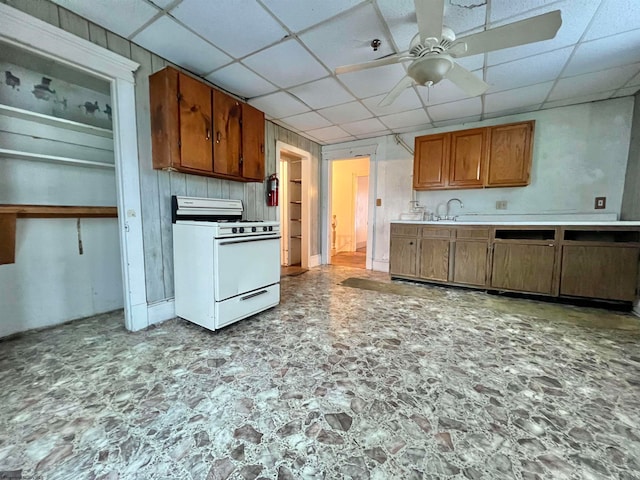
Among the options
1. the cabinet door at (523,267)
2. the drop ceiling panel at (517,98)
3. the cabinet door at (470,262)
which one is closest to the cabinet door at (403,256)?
the cabinet door at (470,262)

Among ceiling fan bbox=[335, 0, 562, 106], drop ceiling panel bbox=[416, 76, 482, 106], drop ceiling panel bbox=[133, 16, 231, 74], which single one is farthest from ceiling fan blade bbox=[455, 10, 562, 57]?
drop ceiling panel bbox=[133, 16, 231, 74]

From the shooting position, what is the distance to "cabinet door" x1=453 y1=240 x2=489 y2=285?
3.36 meters

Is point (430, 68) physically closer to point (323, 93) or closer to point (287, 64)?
point (287, 64)

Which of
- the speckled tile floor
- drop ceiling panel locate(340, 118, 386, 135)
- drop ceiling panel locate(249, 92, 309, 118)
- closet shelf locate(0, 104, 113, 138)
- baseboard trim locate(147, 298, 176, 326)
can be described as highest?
drop ceiling panel locate(340, 118, 386, 135)

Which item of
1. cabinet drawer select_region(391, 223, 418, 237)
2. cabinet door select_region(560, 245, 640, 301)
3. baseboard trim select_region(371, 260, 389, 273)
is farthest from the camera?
baseboard trim select_region(371, 260, 389, 273)

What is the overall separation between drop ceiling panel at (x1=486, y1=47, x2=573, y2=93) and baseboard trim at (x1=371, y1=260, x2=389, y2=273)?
9.61 ft

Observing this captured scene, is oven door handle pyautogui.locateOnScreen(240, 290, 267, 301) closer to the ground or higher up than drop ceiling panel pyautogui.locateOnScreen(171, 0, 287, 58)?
closer to the ground

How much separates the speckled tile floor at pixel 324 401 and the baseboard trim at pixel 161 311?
135mm

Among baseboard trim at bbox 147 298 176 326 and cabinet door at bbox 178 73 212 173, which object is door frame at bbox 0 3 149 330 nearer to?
baseboard trim at bbox 147 298 176 326

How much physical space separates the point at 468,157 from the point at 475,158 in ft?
0.30

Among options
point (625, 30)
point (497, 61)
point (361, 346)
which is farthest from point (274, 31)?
point (625, 30)

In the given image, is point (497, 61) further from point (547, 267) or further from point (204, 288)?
point (204, 288)

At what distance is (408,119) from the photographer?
3811 millimetres

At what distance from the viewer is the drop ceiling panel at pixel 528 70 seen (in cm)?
229
